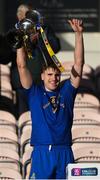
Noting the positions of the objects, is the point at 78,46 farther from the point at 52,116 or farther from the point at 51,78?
the point at 52,116

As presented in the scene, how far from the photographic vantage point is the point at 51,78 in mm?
6340

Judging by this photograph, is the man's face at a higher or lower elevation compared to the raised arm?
lower

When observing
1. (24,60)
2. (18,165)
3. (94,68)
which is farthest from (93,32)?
(24,60)

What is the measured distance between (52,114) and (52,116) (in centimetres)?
2

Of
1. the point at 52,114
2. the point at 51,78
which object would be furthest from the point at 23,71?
the point at 52,114

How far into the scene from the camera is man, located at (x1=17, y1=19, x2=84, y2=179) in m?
6.26

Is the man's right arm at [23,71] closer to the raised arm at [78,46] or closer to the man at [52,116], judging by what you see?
the man at [52,116]

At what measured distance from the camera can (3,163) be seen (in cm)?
739

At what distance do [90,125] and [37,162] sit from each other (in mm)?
2054

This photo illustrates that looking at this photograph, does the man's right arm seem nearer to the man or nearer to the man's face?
the man

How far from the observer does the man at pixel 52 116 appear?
6.26 m

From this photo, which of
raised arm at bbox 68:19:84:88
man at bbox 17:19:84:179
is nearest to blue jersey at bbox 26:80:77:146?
man at bbox 17:19:84:179

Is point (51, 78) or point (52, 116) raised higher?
point (51, 78)

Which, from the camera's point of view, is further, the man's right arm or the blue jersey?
the man's right arm
